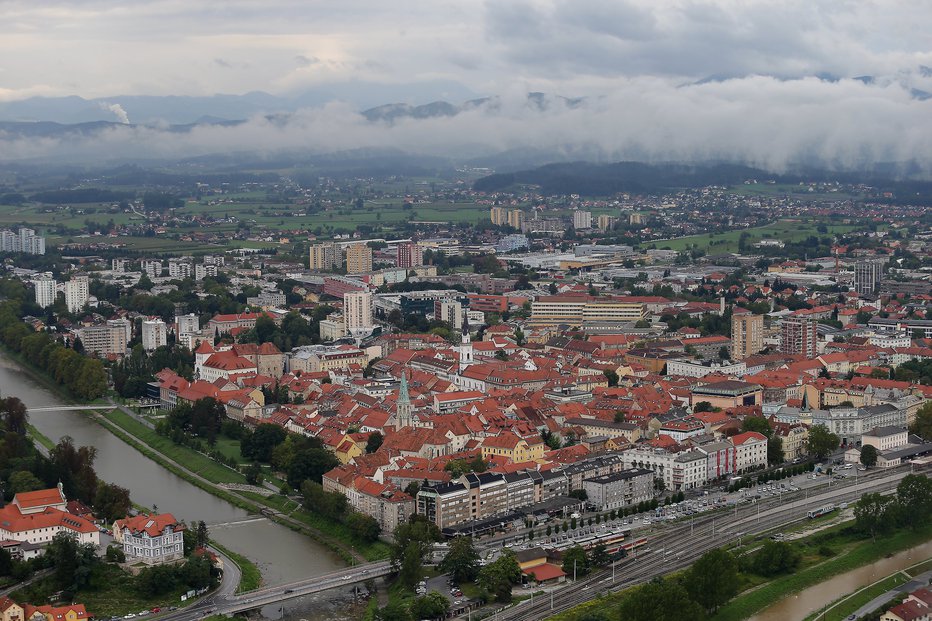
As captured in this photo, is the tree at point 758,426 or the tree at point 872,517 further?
the tree at point 758,426

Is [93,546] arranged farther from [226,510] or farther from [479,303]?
[479,303]

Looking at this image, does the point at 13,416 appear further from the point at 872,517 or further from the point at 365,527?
the point at 872,517

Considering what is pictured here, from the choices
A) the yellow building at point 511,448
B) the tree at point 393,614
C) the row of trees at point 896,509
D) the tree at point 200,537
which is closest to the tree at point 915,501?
the row of trees at point 896,509

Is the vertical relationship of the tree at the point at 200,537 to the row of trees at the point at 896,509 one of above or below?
below

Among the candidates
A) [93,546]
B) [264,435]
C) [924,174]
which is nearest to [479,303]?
[264,435]

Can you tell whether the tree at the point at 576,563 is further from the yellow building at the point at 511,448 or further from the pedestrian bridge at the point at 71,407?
the pedestrian bridge at the point at 71,407

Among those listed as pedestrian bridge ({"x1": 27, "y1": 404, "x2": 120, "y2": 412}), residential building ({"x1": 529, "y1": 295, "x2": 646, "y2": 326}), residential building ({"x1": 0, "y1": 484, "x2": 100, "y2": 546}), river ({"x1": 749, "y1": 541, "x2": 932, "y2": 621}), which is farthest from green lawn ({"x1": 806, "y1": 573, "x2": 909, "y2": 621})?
residential building ({"x1": 529, "y1": 295, "x2": 646, "y2": 326})

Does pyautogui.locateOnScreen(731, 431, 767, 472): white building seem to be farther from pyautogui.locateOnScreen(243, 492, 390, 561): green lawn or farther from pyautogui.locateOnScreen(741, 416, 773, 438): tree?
pyautogui.locateOnScreen(243, 492, 390, 561): green lawn

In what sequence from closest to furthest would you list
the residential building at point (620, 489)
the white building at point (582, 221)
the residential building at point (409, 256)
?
the residential building at point (620, 489) → the residential building at point (409, 256) → the white building at point (582, 221)
